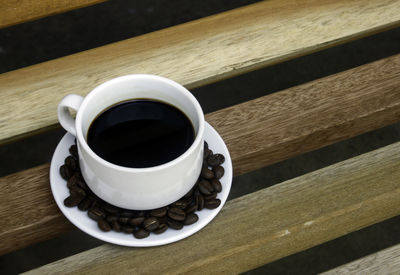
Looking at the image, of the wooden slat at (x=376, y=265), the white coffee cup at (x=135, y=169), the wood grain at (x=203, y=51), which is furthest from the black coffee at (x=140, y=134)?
the wooden slat at (x=376, y=265)

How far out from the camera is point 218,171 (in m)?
0.56

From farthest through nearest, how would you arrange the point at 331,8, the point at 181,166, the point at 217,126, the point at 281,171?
the point at 281,171 → the point at 331,8 → the point at 217,126 → the point at 181,166

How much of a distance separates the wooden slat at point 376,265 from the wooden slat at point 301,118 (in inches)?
5.6

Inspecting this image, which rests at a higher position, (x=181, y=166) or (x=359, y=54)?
(x=181, y=166)

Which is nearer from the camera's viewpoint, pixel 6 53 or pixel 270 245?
pixel 270 245

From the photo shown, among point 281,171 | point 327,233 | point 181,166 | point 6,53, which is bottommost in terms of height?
point 281,171

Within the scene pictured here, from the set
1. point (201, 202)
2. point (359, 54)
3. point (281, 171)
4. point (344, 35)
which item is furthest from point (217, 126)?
point (359, 54)

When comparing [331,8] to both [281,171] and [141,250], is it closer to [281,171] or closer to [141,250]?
[141,250]

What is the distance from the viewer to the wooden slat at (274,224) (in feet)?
1.71

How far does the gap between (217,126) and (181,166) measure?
15 cm

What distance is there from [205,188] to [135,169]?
10 centimetres

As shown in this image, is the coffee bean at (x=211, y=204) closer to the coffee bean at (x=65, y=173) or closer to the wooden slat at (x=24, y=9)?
the coffee bean at (x=65, y=173)

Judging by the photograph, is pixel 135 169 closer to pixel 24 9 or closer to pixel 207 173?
Answer: pixel 207 173

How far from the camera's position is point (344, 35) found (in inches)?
27.8
